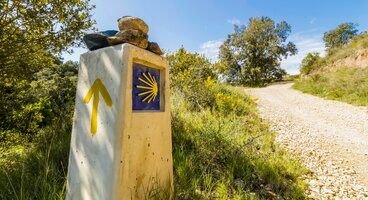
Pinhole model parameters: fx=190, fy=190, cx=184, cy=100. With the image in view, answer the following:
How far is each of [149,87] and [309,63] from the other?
2336 centimetres

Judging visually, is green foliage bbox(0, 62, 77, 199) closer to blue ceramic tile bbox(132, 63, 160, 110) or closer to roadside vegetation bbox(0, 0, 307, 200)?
roadside vegetation bbox(0, 0, 307, 200)

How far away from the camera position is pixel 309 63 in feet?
66.5

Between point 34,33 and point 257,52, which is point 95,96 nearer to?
point 34,33

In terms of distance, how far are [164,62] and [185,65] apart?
5.48 metres

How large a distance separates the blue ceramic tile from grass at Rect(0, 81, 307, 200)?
0.99 metres

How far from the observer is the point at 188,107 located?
201 inches

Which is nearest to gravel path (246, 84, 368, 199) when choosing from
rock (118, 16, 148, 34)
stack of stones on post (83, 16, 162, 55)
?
stack of stones on post (83, 16, 162, 55)

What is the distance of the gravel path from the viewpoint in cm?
261

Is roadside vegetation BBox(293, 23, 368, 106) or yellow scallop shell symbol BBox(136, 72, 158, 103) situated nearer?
yellow scallop shell symbol BBox(136, 72, 158, 103)

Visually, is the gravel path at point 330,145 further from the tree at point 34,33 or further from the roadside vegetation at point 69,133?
the tree at point 34,33

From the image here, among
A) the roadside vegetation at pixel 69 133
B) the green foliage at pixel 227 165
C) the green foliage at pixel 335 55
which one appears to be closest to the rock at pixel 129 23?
the roadside vegetation at pixel 69 133

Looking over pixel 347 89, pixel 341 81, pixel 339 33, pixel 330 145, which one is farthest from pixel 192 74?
pixel 339 33

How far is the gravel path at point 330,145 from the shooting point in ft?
A: 8.58

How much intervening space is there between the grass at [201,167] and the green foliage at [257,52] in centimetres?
2304
